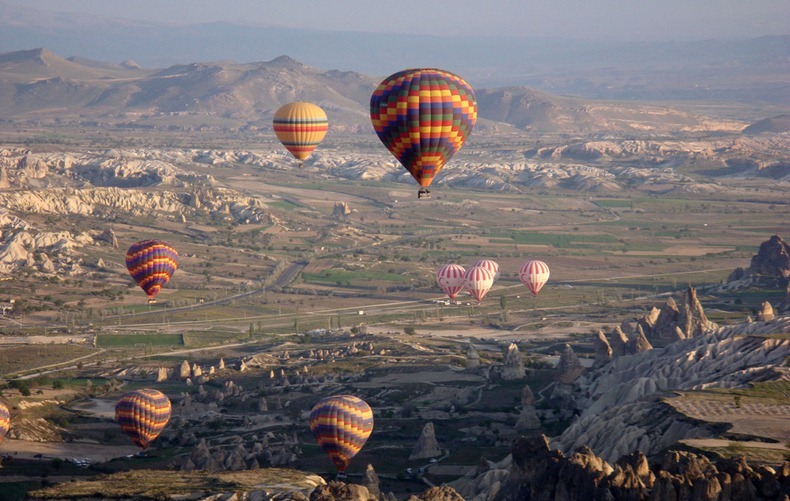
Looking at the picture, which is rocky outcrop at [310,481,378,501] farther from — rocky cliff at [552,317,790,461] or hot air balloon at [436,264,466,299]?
hot air balloon at [436,264,466,299]

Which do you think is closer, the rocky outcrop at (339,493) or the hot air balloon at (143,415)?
the rocky outcrop at (339,493)

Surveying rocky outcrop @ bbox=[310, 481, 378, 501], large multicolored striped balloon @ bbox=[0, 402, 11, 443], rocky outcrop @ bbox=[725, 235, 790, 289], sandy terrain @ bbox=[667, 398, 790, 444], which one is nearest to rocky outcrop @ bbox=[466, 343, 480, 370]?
large multicolored striped balloon @ bbox=[0, 402, 11, 443]

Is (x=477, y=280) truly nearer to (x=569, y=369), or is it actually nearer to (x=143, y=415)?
→ (x=569, y=369)

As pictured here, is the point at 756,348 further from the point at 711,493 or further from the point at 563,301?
the point at 563,301

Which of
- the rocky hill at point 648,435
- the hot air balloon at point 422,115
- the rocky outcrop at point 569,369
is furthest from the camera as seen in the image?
the rocky outcrop at point 569,369

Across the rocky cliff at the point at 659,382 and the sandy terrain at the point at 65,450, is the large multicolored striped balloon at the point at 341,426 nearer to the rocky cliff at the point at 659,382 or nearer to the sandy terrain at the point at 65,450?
the rocky cliff at the point at 659,382

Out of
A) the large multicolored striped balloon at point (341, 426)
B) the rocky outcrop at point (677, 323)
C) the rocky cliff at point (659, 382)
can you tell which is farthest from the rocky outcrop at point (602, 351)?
the large multicolored striped balloon at point (341, 426)

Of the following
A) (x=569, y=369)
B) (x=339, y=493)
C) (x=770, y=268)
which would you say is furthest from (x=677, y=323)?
(x=339, y=493)
